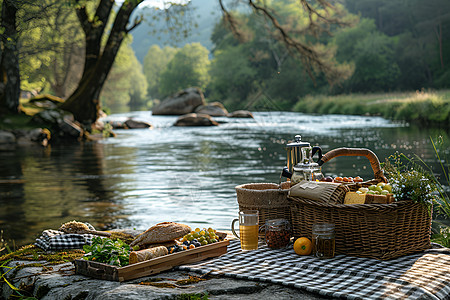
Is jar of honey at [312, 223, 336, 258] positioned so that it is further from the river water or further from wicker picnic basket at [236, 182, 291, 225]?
the river water

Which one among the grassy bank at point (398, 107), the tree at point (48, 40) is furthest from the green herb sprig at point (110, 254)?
the grassy bank at point (398, 107)

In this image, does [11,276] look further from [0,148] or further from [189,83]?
[189,83]

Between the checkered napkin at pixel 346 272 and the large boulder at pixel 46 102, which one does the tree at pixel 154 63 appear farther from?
the checkered napkin at pixel 346 272

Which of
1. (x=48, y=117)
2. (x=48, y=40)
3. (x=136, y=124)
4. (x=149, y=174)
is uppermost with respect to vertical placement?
(x=48, y=40)

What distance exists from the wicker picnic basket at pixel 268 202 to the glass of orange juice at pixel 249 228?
137mm

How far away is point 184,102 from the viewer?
41750 mm

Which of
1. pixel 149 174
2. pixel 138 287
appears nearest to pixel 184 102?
pixel 149 174

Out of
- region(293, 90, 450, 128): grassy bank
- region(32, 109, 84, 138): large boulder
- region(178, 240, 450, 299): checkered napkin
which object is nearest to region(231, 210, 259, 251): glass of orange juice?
region(178, 240, 450, 299): checkered napkin

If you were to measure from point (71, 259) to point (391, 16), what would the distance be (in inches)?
2564

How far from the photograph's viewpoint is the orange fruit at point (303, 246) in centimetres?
382

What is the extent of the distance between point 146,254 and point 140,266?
121mm

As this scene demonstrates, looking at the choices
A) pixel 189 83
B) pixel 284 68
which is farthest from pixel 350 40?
pixel 189 83

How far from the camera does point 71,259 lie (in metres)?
4.03

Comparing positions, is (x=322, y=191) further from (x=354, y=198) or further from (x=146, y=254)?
(x=146, y=254)
